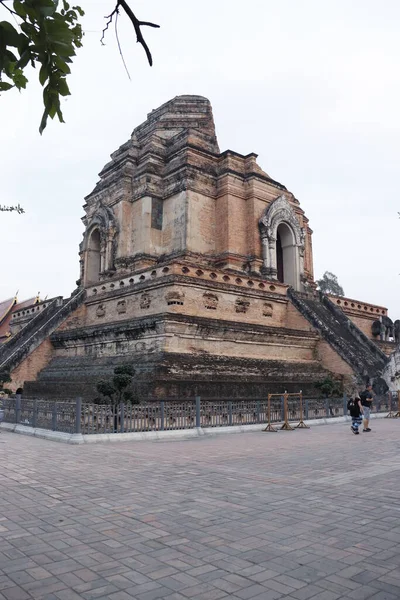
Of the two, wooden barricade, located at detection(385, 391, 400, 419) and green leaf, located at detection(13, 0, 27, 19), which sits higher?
green leaf, located at detection(13, 0, 27, 19)

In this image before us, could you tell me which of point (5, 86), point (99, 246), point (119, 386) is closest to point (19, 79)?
point (5, 86)

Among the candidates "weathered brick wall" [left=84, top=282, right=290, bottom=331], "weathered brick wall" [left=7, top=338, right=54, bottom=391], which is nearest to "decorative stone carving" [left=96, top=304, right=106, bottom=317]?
"weathered brick wall" [left=84, top=282, right=290, bottom=331]

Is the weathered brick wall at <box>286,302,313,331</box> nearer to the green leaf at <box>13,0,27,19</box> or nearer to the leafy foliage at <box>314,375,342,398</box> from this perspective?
the leafy foliage at <box>314,375,342,398</box>

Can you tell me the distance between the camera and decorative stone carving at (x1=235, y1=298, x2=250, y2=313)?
18.9 meters

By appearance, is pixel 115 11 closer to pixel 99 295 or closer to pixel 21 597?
pixel 21 597

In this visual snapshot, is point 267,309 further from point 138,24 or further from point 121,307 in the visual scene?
point 138,24

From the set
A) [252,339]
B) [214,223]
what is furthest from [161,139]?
[252,339]

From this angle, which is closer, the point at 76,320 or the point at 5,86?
the point at 5,86

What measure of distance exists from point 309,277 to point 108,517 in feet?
73.8

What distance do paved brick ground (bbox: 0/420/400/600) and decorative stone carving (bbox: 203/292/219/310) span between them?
931 cm

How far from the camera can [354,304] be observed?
86.3 ft

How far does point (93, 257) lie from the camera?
85.4 ft

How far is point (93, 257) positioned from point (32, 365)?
26.8 feet

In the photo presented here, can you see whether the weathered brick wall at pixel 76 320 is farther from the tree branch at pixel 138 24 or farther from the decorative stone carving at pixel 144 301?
the tree branch at pixel 138 24
